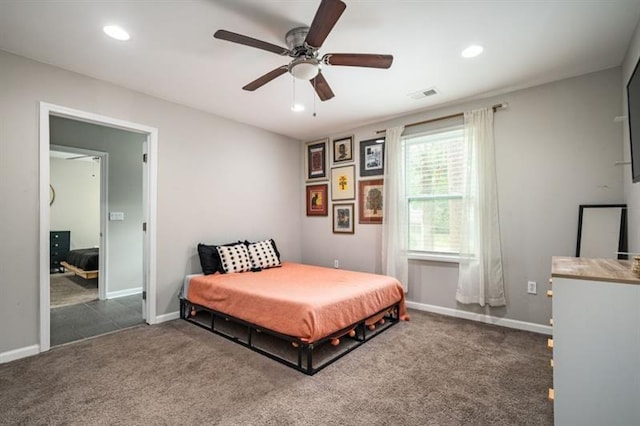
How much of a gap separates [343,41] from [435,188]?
219 cm

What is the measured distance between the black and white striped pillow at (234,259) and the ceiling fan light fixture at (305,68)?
2.33m

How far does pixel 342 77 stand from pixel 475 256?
8.02 ft

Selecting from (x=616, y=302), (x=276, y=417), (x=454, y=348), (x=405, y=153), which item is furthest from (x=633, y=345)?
(x=405, y=153)

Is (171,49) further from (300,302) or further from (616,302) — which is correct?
(616,302)

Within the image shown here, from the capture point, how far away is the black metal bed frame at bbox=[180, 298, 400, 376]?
233 centimetres

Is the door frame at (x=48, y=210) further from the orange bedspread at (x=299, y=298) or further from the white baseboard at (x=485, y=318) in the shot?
the white baseboard at (x=485, y=318)

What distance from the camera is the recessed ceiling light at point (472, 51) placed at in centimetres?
242

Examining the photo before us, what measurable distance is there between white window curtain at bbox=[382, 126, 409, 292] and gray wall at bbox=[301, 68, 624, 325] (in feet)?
2.20

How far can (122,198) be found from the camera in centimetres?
468

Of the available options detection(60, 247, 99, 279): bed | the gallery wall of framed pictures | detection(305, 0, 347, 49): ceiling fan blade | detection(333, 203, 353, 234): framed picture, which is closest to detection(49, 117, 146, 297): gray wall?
detection(60, 247, 99, 279): bed

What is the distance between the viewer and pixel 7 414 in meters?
1.79

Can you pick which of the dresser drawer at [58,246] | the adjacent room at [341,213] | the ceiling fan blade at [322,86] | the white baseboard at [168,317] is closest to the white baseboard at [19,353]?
the adjacent room at [341,213]

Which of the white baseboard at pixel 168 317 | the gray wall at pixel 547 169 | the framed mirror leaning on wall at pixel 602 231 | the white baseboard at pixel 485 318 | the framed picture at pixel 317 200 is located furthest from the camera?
the framed picture at pixel 317 200

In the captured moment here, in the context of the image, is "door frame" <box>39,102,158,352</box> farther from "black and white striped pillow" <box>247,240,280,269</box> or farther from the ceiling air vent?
the ceiling air vent
